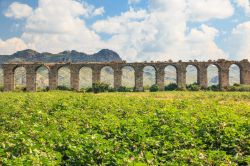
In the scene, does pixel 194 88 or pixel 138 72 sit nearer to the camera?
pixel 194 88

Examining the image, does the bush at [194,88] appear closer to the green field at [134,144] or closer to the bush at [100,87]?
the bush at [100,87]

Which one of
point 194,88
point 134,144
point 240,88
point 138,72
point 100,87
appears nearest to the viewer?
point 134,144

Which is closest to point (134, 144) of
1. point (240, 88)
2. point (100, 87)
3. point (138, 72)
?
point (240, 88)

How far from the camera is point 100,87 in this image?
190 feet

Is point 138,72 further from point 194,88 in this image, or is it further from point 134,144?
point 134,144

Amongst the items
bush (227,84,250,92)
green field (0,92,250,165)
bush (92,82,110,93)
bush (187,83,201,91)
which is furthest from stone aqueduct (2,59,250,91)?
green field (0,92,250,165)

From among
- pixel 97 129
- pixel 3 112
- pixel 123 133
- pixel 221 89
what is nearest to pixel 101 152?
pixel 123 133

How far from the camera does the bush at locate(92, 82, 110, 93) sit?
57281mm

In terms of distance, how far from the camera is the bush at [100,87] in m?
57.3

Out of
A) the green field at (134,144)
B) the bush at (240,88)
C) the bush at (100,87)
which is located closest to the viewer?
the green field at (134,144)

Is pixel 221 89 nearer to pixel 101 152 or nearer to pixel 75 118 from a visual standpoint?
pixel 75 118

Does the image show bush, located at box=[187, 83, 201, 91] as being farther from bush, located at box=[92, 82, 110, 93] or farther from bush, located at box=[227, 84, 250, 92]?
bush, located at box=[92, 82, 110, 93]

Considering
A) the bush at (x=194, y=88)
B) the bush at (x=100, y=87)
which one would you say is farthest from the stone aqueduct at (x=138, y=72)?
the bush at (x=100, y=87)

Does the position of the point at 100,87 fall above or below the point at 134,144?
above
